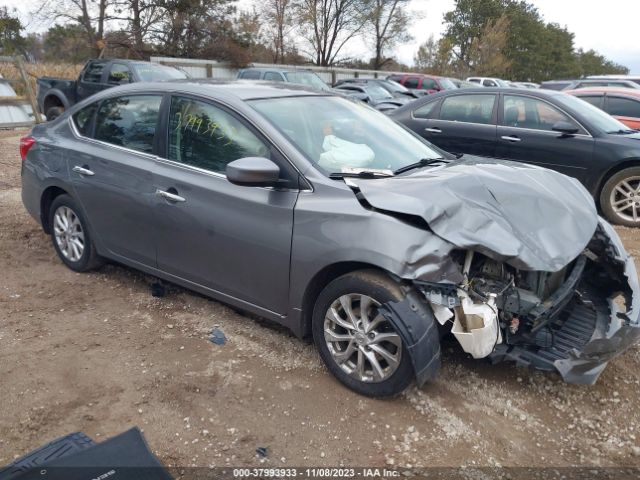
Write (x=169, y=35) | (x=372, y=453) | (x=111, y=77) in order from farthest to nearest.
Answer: (x=169, y=35) < (x=111, y=77) < (x=372, y=453)

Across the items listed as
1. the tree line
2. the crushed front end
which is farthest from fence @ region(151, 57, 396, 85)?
the crushed front end

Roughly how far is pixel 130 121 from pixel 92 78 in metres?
9.00

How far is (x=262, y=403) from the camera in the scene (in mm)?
3002

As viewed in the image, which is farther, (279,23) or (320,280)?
(279,23)

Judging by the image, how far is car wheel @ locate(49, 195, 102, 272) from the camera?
449 cm

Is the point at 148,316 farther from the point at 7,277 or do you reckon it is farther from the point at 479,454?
the point at 479,454

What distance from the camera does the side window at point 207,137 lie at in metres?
3.42

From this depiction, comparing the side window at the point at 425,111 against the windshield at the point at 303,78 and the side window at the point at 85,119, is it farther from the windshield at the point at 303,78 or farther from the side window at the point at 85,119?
the windshield at the point at 303,78

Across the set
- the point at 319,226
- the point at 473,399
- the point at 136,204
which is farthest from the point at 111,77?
the point at 473,399

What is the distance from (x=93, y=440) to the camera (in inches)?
106

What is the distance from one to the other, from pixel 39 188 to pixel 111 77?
7.78m

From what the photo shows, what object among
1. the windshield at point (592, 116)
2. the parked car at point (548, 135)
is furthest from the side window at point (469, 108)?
the windshield at point (592, 116)

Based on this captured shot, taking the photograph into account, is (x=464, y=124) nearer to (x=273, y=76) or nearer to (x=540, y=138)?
(x=540, y=138)

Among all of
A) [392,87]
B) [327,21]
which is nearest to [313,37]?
[327,21]
